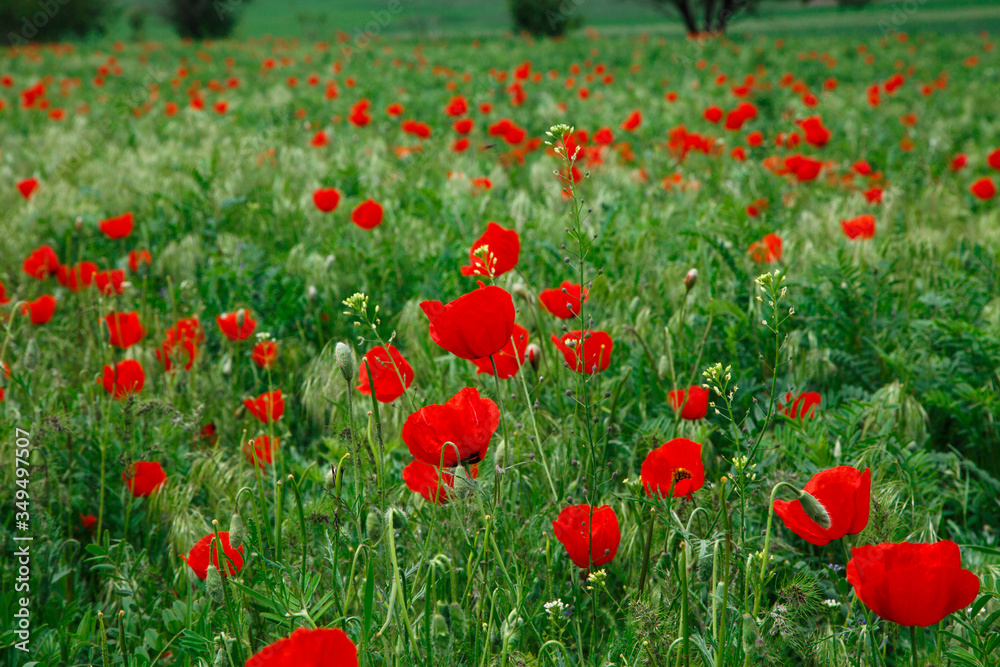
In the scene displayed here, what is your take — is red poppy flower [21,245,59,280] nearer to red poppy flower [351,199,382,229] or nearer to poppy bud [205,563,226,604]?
red poppy flower [351,199,382,229]

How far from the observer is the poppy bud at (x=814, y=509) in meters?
0.94

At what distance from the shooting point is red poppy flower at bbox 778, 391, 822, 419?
171 centimetres

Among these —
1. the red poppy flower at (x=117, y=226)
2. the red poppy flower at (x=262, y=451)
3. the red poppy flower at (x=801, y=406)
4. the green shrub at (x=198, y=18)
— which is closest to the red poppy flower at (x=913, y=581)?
the red poppy flower at (x=801, y=406)

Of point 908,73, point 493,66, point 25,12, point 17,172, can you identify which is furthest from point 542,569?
point 25,12

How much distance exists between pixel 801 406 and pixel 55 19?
34503 millimetres

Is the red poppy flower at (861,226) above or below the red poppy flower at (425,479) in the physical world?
above

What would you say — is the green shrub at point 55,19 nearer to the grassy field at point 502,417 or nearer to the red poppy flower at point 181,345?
the grassy field at point 502,417

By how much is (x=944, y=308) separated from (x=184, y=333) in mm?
2267

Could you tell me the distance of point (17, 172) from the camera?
4906mm

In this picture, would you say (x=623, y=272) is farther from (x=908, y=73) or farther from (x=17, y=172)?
(x=908, y=73)

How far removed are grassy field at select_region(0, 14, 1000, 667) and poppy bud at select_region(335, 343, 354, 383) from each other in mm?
11

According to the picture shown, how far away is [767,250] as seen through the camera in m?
2.43

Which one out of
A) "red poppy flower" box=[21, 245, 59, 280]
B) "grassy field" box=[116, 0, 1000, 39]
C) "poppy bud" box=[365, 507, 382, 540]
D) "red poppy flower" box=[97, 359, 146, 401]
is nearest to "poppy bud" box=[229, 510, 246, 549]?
"poppy bud" box=[365, 507, 382, 540]

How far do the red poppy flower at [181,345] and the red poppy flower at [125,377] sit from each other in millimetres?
163
